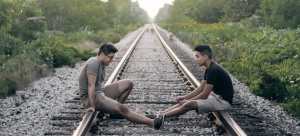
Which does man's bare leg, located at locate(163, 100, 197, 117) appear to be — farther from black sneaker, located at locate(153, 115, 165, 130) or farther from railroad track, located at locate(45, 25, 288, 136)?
black sneaker, located at locate(153, 115, 165, 130)

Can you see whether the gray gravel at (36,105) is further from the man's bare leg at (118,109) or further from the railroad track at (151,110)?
the man's bare leg at (118,109)

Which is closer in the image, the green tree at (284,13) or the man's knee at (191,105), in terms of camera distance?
the man's knee at (191,105)

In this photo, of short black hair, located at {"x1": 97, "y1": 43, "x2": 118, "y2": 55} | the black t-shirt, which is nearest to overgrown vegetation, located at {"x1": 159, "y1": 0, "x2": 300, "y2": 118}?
the black t-shirt

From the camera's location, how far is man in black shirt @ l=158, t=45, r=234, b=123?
675 cm

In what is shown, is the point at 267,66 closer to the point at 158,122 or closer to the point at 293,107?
the point at 293,107

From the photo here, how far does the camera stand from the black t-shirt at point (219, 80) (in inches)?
269

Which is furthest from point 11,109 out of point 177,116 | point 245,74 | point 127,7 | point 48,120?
point 127,7

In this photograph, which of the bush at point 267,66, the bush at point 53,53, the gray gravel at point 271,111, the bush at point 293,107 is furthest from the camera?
the bush at point 53,53

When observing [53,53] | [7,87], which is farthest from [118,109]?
[53,53]

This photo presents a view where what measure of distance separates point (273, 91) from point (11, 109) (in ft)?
15.7

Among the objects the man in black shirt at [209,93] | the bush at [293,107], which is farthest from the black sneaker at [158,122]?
the bush at [293,107]

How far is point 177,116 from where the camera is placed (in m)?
6.98

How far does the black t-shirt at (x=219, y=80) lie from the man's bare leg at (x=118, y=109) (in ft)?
3.47

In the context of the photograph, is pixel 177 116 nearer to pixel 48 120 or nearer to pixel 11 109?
pixel 48 120
